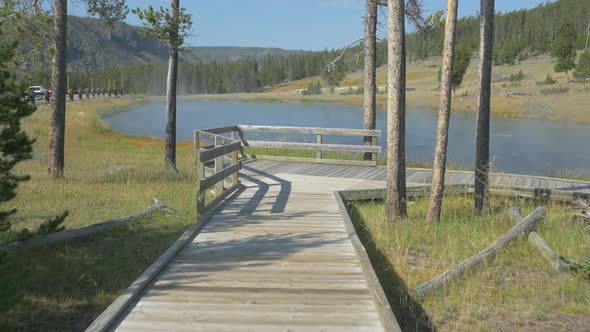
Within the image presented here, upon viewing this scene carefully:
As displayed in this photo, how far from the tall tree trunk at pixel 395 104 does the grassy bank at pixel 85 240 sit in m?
3.67

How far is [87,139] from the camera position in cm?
2698

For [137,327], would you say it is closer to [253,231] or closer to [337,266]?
[337,266]

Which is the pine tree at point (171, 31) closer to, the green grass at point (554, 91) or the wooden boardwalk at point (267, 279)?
the wooden boardwalk at point (267, 279)

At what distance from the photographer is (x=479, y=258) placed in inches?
274

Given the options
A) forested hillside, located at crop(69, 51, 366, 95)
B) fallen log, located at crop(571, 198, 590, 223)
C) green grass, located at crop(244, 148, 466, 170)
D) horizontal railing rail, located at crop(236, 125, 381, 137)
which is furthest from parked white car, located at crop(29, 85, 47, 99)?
forested hillside, located at crop(69, 51, 366, 95)

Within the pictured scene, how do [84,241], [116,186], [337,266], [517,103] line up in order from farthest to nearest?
1. [517,103]
2. [116,186]
3. [84,241]
4. [337,266]

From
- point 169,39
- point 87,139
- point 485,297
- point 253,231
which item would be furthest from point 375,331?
point 87,139

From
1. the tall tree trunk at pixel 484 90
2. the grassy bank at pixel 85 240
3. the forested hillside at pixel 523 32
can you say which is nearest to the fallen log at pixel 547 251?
the tall tree trunk at pixel 484 90

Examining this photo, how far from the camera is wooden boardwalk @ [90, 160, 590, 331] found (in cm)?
455

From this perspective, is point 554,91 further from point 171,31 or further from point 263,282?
point 263,282

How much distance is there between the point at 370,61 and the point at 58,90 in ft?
26.3

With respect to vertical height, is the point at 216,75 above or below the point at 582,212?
above

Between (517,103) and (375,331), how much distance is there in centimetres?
5562

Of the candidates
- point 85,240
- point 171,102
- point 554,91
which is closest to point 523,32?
point 554,91
